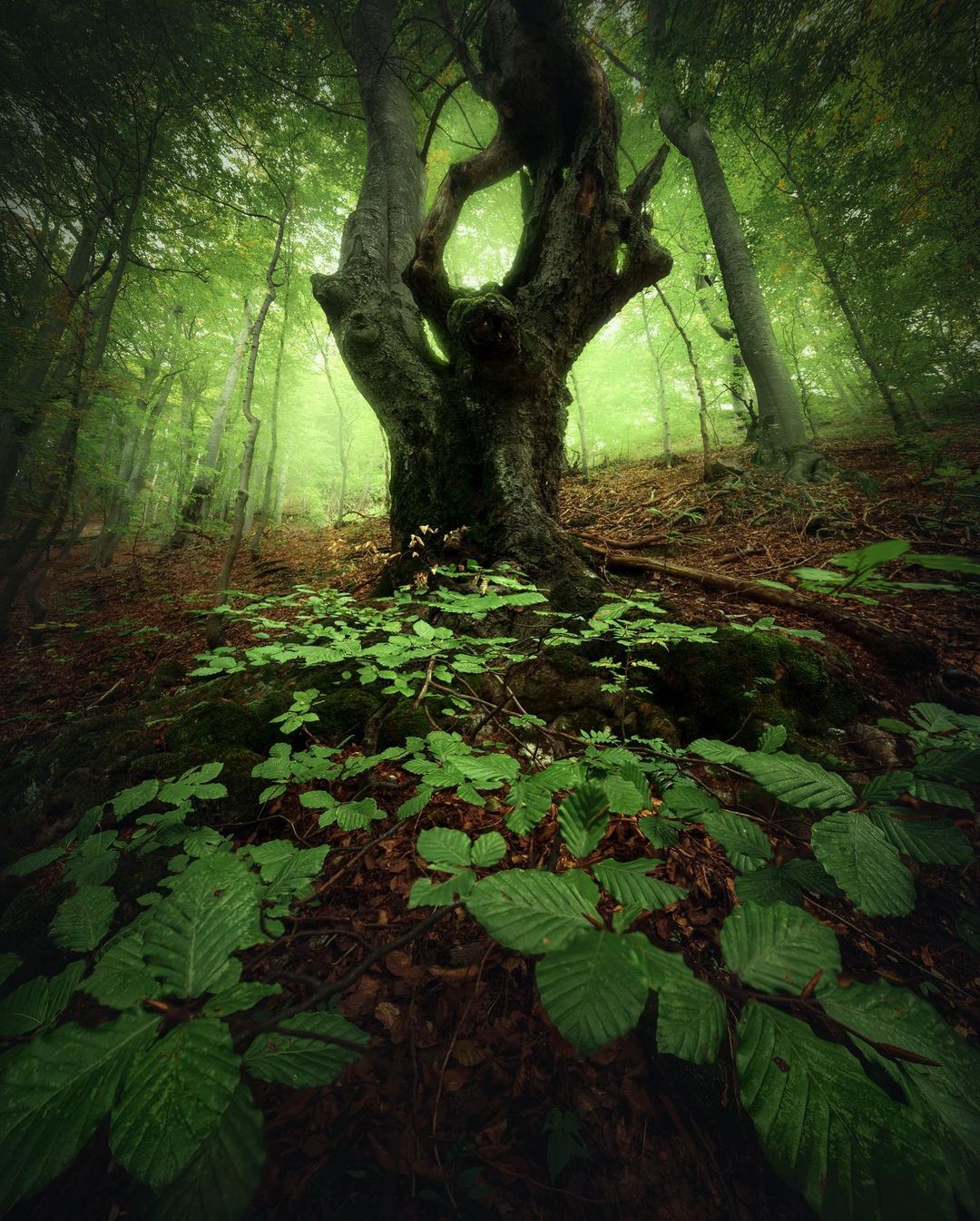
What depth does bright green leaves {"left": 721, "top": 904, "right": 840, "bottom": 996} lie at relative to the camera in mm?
573

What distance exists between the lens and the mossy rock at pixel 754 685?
6.82 feet

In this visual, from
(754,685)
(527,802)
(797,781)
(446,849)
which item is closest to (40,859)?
(446,849)

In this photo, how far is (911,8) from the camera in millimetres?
3582

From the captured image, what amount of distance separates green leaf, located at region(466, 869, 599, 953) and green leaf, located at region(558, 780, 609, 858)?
7cm

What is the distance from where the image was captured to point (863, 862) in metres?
0.70

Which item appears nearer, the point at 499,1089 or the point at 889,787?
the point at 889,787

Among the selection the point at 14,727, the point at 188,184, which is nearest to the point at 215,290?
the point at 188,184

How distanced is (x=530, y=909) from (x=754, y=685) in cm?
195

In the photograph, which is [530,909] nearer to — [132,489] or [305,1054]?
[305,1054]

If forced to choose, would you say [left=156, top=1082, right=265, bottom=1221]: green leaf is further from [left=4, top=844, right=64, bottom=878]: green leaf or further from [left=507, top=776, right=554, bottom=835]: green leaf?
[left=4, top=844, right=64, bottom=878]: green leaf

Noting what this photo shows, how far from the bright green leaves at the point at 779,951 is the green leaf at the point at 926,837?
0.25 metres

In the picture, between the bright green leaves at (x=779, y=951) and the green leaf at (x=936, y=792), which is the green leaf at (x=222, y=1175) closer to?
the bright green leaves at (x=779, y=951)

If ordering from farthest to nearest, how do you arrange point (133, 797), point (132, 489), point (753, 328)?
point (132, 489)
point (753, 328)
point (133, 797)

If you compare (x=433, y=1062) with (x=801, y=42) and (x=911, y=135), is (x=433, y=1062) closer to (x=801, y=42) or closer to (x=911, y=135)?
(x=801, y=42)
